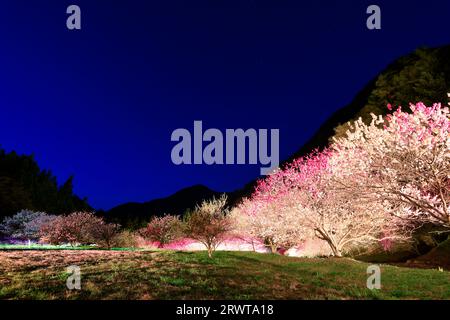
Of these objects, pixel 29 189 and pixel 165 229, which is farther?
pixel 29 189

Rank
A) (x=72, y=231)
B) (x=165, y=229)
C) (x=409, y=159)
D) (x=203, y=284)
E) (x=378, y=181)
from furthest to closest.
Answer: (x=165, y=229)
(x=72, y=231)
(x=378, y=181)
(x=409, y=159)
(x=203, y=284)

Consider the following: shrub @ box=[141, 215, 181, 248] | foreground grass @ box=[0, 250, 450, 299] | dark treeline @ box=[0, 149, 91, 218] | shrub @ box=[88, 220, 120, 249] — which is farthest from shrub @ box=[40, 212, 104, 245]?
foreground grass @ box=[0, 250, 450, 299]

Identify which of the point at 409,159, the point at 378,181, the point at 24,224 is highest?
the point at 409,159

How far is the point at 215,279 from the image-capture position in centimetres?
1570

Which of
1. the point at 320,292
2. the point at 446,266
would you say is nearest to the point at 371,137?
the point at 320,292

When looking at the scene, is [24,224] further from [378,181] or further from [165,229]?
[378,181]

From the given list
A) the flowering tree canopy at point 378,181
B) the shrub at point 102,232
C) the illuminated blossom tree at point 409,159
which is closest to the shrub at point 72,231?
the shrub at point 102,232

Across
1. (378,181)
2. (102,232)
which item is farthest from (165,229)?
(378,181)

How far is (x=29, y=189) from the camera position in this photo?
257 feet

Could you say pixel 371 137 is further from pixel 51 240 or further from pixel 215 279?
pixel 51 240

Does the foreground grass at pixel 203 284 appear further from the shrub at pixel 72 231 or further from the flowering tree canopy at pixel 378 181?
the shrub at pixel 72 231

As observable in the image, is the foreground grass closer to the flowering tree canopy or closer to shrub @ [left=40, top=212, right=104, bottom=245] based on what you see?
the flowering tree canopy

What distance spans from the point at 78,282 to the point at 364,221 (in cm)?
2482

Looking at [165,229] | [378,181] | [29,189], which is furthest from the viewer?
[29,189]
